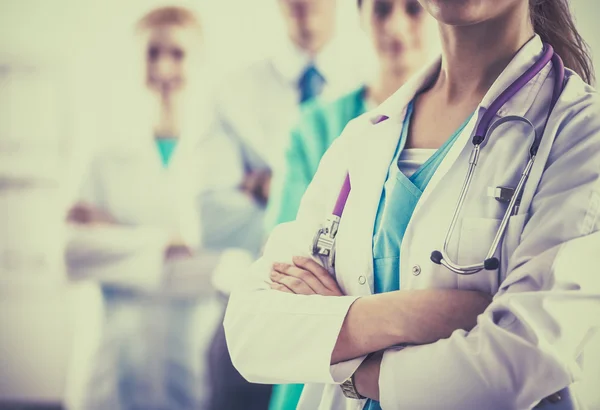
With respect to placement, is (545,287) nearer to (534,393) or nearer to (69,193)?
(534,393)

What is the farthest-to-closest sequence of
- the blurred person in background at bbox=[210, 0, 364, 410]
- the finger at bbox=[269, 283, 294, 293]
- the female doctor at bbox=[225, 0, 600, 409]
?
the blurred person in background at bbox=[210, 0, 364, 410] → the finger at bbox=[269, 283, 294, 293] → the female doctor at bbox=[225, 0, 600, 409]

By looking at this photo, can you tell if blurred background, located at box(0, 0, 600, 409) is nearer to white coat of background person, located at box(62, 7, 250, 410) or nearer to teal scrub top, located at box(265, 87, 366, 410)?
white coat of background person, located at box(62, 7, 250, 410)

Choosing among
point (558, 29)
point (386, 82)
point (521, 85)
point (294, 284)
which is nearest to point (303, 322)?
point (294, 284)

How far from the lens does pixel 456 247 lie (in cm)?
88

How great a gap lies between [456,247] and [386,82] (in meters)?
0.81

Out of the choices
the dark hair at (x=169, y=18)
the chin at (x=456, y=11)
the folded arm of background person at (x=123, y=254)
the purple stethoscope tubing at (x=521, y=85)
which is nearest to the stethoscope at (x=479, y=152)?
the purple stethoscope tubing at (x=521, y=85)

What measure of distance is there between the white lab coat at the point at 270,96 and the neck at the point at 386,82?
117 mm

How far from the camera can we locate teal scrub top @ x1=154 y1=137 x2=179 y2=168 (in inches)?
72.6

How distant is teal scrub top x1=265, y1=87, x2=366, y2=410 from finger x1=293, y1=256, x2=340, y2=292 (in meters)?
0.51

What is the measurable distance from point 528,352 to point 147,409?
1.34 metres

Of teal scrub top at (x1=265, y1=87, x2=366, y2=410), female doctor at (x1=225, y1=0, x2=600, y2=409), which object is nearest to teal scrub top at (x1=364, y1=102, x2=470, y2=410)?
female doctor at (x1=225, y1=0, x2=600, y2=409)

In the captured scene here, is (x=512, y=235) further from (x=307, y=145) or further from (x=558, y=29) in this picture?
(x=307, y=145)

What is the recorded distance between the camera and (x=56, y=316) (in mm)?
1922

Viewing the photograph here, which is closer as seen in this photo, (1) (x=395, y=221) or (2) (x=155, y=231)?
(1) (x=395, y=221)
